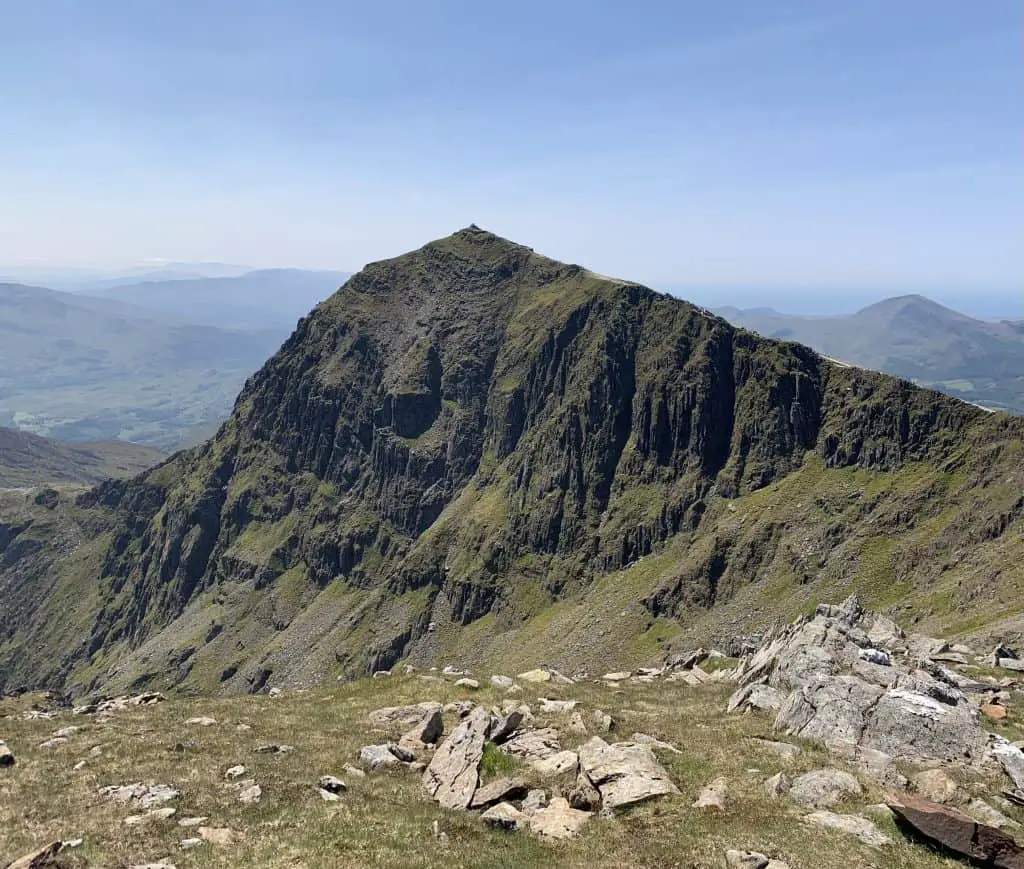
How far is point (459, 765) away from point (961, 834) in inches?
743

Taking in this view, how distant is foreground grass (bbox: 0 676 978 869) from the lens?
20.9 metres

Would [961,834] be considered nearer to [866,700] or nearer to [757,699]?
[866,700]

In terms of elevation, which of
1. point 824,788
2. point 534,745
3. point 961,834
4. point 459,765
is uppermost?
point 961,834

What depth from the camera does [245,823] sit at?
24016mm

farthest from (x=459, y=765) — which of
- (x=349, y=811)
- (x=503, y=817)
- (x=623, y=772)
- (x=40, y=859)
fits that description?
(x=40, y=859)

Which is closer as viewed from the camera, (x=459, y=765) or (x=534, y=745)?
(x=459, y=765)

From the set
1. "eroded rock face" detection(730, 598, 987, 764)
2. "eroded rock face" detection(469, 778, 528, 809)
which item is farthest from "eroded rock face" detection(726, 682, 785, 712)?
"eroded rock face" detection(469, 778, 528, 809)

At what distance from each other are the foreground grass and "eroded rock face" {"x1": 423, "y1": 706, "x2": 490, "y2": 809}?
35.1 inches

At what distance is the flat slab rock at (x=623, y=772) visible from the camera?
2608 cm

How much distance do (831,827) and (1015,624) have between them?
2168 inches

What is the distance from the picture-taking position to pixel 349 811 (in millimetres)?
24969

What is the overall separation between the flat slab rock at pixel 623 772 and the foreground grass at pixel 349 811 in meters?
0.72

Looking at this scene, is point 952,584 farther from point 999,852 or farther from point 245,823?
point 245,823

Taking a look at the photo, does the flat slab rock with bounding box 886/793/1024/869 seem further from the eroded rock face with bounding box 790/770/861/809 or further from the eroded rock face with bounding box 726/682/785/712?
the eroded rock face with bounding box 726/682/785/712
